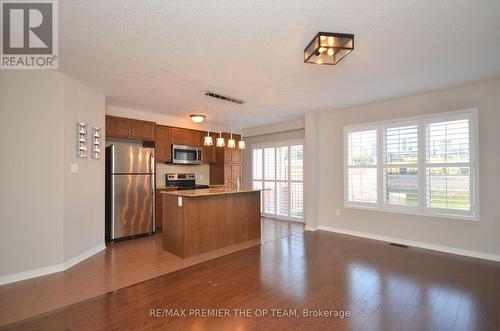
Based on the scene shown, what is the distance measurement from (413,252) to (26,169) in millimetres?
5528

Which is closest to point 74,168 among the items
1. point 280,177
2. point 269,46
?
point 269,46

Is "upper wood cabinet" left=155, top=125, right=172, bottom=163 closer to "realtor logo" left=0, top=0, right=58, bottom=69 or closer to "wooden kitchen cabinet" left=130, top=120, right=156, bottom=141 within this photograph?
"wooden kitchen cabinet" left=130, top=120, right=156, bottom=141

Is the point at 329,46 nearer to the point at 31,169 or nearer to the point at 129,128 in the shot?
the point at 31,169

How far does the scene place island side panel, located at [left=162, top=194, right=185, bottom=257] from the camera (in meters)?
3.65

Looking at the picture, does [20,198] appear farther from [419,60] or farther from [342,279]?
[419,60]

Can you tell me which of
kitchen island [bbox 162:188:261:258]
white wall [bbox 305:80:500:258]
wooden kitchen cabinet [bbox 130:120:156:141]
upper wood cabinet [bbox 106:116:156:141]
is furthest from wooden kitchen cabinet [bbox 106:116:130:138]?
white wall [bbox 305:80:500:258]

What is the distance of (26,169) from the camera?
9.45ft

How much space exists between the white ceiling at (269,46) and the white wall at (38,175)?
49 centimetres

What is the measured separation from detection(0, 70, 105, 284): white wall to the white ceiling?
1.61 ft

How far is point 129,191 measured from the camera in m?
4.54

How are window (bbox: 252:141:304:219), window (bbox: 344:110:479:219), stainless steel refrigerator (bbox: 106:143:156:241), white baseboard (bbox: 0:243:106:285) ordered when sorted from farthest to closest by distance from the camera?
window (bbox: 252:141:304:219) < stainless steel refrigerator (bbox: 106:143:156:241) < window (bbox: 344:110:479:219) < white baseboard (bbox: 0:243:106:285)

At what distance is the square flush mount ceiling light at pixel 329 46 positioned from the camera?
2.23 meters

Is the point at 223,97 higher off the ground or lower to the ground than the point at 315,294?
higher

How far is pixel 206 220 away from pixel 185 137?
8.99ft
